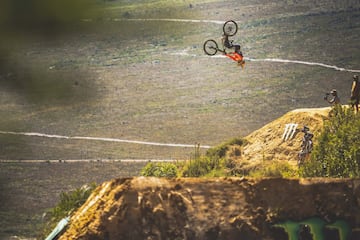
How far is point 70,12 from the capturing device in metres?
3.72

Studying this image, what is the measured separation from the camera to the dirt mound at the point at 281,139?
22452 mm

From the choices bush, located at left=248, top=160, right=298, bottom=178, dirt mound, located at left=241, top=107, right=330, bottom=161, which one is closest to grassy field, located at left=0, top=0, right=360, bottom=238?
dirt mound, located at left=241, top=107, right=330, bottom=161

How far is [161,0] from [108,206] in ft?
67.4

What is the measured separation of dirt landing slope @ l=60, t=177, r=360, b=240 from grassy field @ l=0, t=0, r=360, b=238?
53.0ft

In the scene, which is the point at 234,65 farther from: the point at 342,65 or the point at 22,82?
the point at 22,82

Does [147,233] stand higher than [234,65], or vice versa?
[234,65]

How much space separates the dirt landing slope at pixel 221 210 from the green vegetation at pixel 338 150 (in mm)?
4011

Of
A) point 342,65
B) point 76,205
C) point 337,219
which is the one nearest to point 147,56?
point 342,65

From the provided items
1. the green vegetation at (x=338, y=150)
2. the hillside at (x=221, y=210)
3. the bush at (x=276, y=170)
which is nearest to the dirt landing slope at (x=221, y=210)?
the hillside at (x=221, y=210)

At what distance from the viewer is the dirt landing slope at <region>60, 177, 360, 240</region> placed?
12.2 meters

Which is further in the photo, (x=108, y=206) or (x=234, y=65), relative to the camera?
(x=234, y=65)

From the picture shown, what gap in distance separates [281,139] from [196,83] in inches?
433

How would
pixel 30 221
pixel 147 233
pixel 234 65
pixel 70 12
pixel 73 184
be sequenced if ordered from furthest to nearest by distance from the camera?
pixel 234 65
pixel 73 184
pixel 30 221
pixel 147 233
pixel 70 12

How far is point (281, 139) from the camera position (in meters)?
23.3
